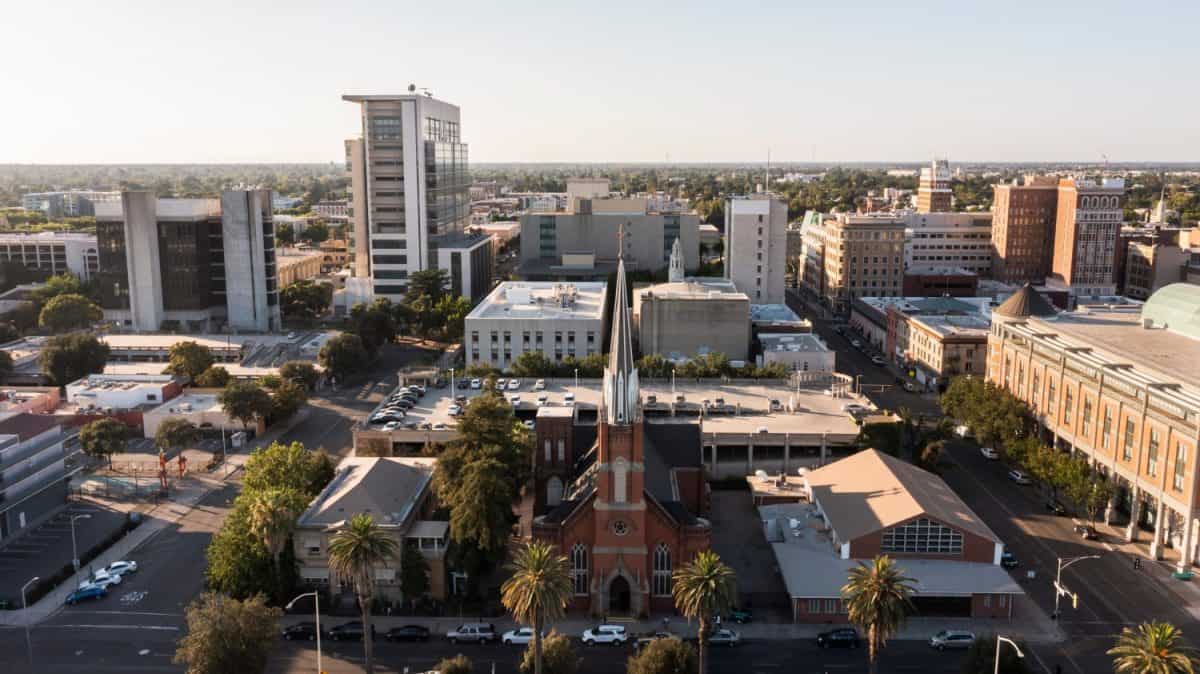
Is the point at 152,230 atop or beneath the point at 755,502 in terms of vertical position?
atop

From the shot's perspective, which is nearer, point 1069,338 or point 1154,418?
point 1154,418

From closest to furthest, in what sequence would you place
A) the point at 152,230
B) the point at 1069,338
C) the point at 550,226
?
the point at 1069,338 → the point at 152,230 → the point at 550,226

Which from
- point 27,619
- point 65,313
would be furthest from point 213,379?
point 27,619

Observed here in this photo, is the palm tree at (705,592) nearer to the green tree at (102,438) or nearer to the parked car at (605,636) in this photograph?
the parked car at (605,636)

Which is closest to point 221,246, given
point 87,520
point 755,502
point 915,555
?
point 87,520

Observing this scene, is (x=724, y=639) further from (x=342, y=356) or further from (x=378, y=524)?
(x=342, y=356)

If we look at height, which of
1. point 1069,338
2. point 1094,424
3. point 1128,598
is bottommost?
point 1128,598

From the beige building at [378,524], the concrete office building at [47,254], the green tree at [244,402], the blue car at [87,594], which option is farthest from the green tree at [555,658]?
the concrete office building at [47,254]

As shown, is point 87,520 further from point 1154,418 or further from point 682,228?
point 682,228
